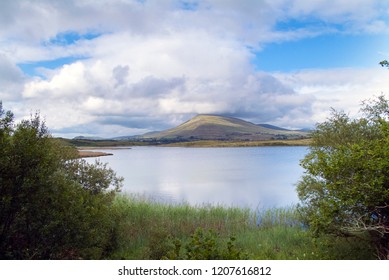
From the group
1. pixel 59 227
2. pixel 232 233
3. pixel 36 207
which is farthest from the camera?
pixel 232 233

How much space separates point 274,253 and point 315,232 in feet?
7.04

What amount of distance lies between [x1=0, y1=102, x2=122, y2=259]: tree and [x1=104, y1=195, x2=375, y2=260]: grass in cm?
237

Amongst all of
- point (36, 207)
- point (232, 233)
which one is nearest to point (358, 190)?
point (232, 233)

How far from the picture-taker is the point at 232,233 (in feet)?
43.4

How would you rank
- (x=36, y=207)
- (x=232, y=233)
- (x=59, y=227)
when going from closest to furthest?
(x=36, y=207) < (x=59, y=227) < (x=232, y=233)

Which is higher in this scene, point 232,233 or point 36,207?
point 36,207

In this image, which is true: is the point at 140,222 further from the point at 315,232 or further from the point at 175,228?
the point at 315,232

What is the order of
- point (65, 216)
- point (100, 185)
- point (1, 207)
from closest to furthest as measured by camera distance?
point (1, 207)
point (65, 216)
point (100, 185)

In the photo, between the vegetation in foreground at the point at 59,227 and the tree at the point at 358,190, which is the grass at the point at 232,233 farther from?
the tree at the point at 358,190

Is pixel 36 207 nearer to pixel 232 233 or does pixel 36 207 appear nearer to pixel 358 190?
pixel 358 190

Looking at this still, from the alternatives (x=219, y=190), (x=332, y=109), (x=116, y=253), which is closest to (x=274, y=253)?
(x=116, y=253)

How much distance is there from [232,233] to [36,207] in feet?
25.1

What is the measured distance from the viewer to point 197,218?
1551cm

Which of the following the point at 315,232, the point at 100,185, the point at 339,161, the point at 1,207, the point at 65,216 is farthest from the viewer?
the point at 100,185
